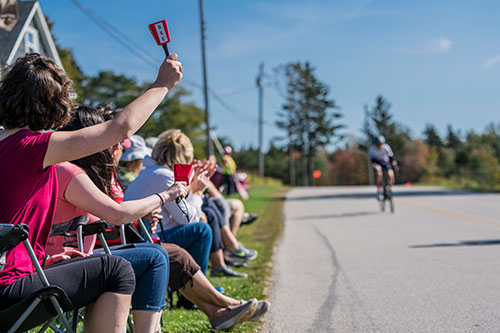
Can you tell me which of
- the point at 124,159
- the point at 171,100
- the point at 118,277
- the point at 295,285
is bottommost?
the point at 295,285

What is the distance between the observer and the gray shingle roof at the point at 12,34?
58.6 ft

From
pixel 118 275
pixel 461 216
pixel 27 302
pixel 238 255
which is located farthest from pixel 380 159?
pixel 27 302

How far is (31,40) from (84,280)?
22.6 m

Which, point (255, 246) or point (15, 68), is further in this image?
point (255, 246)

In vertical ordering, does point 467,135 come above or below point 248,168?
above

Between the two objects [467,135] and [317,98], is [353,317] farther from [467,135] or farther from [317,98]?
[467,135]

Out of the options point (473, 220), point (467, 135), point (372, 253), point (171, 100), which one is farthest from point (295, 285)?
point (467, 135)

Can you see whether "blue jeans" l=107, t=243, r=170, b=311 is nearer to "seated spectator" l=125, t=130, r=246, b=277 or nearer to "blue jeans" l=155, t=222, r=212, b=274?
"seated spectator" l=125, t=130, r=246, b=277

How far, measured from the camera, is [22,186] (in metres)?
2.25

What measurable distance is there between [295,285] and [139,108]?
3.72 metres

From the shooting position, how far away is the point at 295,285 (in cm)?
561

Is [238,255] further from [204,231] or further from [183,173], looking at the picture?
[183,173]

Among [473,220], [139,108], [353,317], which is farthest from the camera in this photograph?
[473,220]

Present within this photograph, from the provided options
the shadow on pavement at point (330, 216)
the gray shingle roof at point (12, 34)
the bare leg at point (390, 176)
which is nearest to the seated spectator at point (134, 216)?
the shadow on pavement at point (330, 216)
